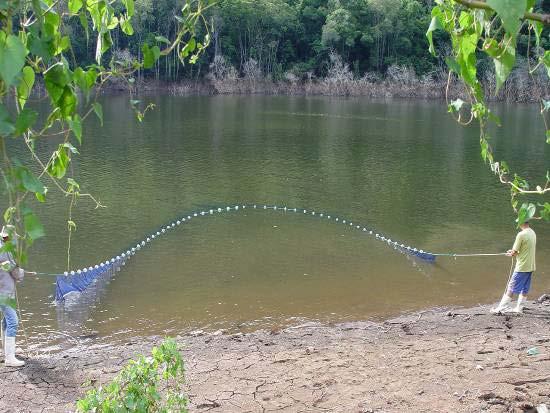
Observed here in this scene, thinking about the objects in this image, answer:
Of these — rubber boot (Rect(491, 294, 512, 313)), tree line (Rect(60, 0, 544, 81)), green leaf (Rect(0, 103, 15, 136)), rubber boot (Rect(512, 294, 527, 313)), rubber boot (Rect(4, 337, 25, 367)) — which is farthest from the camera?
tree line (Rect(60, 0, 544, 81))

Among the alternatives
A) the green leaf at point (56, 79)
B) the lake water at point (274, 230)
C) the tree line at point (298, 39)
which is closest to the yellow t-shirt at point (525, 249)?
the lake water at point (274, 230)

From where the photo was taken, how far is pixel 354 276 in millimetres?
12453

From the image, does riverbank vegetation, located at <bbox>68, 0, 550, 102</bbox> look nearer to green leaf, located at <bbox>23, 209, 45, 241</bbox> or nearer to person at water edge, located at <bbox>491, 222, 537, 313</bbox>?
person at water edge, located at <bbox>491, 222, 537, 313</bbox>

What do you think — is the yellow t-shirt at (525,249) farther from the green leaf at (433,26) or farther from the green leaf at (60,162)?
the green leaf at (60,162)

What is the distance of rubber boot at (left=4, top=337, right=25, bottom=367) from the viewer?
25.5 ft

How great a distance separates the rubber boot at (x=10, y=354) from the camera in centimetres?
778

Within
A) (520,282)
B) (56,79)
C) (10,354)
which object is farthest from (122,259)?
(56,79)

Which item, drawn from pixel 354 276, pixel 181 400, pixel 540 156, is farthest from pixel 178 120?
pixel 181 400

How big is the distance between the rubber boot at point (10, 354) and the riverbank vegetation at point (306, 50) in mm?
51204

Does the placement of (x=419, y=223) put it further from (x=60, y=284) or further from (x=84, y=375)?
(x=84, y=375)

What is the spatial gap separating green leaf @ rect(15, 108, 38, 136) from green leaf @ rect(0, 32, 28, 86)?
31 centimetres

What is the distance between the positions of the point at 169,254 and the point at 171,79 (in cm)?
4984

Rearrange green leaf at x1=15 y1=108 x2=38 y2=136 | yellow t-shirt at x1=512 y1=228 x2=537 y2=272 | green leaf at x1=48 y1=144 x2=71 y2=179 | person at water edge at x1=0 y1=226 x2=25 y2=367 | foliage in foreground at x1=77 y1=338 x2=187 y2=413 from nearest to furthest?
1. green leaf at x1=15 y1=108 x2=38 y2=136
2. green leaf at x1=48 y1=144 x2=71 y2=179
3. foliage in foreground at x1=77 y1=338 x2=187 y2=413
4. person at water edge at x1=0 y1=226 x2=25 y2=367
5. yellow t-shirt at x1=512 y1=228 x2=537 y2=272

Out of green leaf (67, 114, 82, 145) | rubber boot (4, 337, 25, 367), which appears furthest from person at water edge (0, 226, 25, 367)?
green leaf (67, 114, 82, 145)
